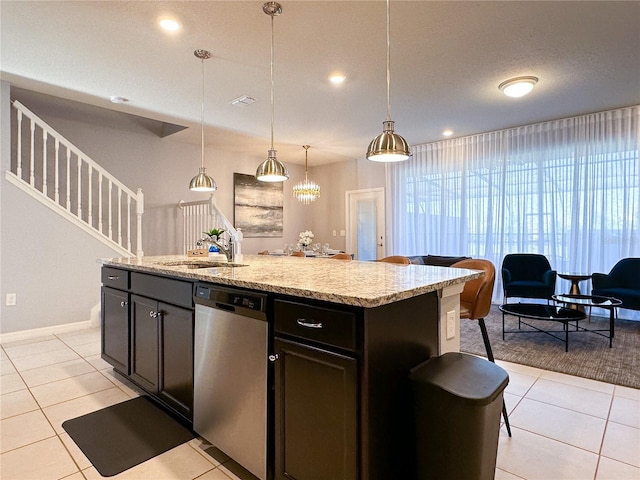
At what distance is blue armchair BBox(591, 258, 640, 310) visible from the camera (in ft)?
14.1

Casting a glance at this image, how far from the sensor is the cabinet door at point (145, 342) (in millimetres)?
2225

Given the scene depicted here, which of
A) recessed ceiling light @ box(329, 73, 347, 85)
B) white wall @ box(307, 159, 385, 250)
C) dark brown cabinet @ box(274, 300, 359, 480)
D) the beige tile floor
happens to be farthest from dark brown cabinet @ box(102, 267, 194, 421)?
white wall @ box(307, 159, 385, 250)

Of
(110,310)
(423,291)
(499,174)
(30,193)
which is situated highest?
(499,174)

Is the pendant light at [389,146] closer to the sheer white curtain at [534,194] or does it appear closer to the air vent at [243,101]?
the air vent at [243,101]

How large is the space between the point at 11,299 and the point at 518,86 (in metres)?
5.82

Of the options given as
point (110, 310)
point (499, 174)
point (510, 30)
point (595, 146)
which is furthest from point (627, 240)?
point (110, 310)

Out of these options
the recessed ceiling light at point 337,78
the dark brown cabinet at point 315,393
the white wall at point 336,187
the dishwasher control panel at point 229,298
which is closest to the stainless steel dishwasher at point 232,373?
the dishwasher control panel at point 229,298

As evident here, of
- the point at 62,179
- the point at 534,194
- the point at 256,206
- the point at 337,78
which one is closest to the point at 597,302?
the point at 534,194

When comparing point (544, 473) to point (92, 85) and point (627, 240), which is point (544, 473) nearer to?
point (627, 240)

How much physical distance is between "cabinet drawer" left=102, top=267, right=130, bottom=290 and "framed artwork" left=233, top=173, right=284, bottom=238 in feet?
13.6

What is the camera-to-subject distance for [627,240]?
15.1ft

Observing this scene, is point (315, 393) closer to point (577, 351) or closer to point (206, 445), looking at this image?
point (206, 445)

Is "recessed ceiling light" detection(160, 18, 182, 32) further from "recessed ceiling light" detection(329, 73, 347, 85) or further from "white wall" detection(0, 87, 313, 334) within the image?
"white wall" detection(0, 87, 313, 334)

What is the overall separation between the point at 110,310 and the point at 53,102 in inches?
146
